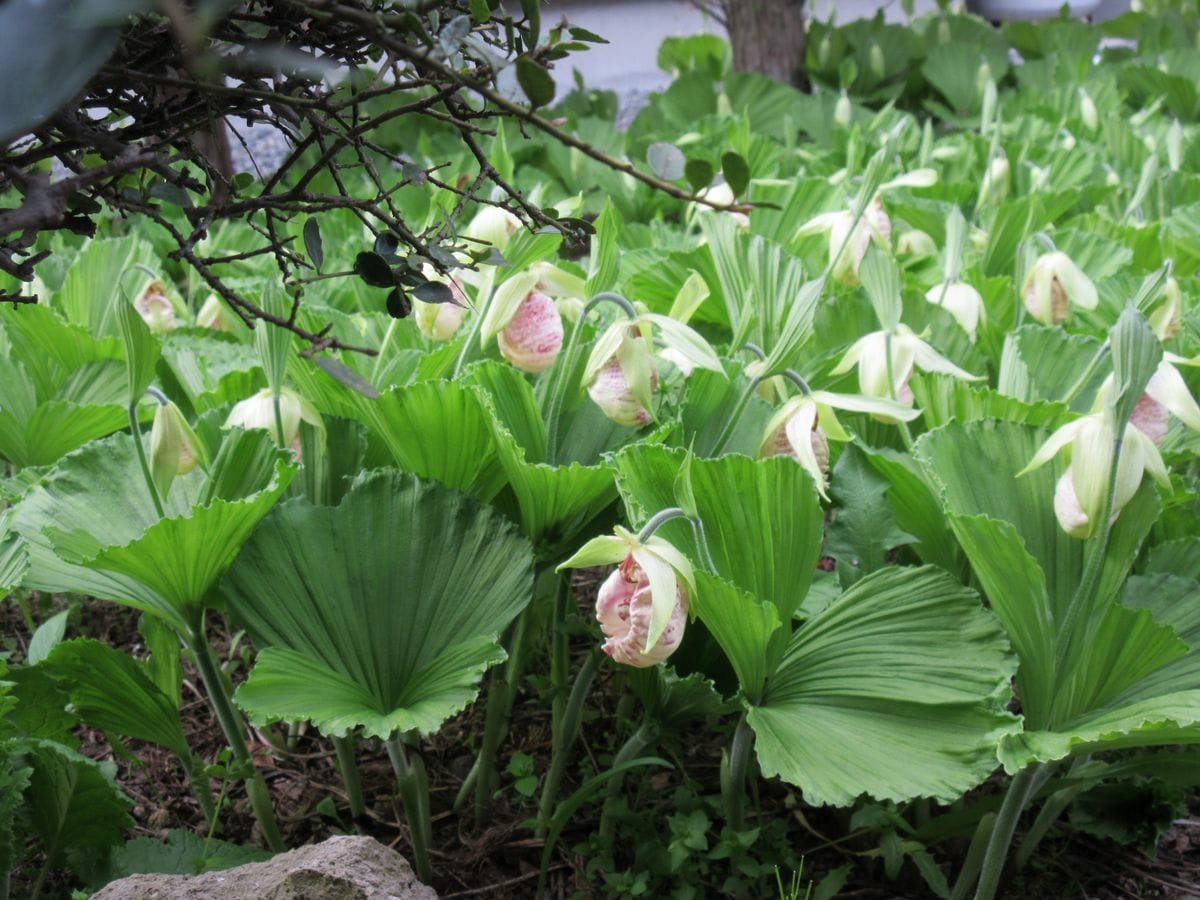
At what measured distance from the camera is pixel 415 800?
977 millimetres

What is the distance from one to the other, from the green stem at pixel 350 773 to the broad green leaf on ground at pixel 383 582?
192mm

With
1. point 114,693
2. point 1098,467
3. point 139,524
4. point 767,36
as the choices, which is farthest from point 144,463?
point 767,36

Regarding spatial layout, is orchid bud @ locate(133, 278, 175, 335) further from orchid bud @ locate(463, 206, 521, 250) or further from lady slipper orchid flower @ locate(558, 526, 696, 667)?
lady slipper orchid flower @ locate(558, 526, 696, 667)

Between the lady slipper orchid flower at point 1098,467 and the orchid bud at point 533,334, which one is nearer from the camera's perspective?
the lady slipper orchid flower at point 1098,467

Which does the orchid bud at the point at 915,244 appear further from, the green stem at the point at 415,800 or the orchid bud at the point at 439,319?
the green stem at the point at 415,800

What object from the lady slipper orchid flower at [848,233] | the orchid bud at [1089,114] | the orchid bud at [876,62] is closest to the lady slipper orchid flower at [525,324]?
the lady slipper orchid flower at [848,233]

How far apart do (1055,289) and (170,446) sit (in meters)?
0.96

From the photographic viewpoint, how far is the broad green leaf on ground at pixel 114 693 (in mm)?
923

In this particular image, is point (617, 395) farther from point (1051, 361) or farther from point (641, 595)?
point (1051, 361)

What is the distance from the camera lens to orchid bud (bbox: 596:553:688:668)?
29.8 inches

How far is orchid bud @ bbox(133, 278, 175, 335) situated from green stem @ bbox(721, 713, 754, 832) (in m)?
1.00

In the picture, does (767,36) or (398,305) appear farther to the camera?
(767,36)

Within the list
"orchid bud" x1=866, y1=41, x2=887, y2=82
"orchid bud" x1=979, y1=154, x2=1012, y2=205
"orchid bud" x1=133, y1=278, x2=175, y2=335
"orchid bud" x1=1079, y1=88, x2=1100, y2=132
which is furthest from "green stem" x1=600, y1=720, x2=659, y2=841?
"orchid bud" x1=866, y1=41, x2=887, y2=82

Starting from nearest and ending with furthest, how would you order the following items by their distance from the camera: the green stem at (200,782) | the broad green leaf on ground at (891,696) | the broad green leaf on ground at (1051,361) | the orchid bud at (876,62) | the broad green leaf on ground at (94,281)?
1. the broad green leaf on ground at (891,696)
2. the green stem at (200,782)
3. the broad green leaf on ground at (1051,361)
4. the broad green leaf on ground at (94,281)
5. the orchid bud at (876,62)
